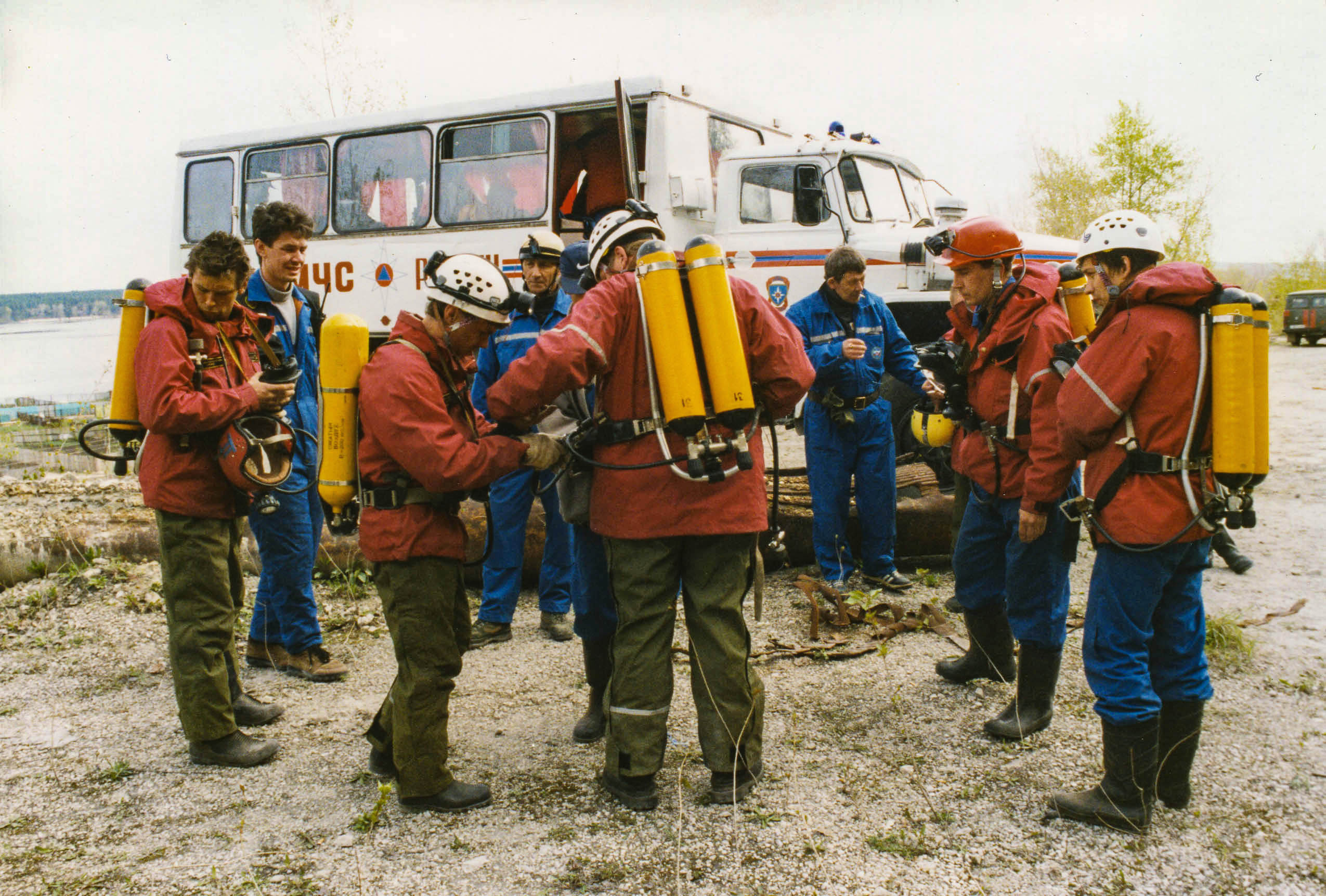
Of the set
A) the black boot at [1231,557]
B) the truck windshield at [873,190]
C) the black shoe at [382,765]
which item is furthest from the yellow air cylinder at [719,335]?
the truck windshield at [873,190]

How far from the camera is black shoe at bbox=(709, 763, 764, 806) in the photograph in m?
2.91

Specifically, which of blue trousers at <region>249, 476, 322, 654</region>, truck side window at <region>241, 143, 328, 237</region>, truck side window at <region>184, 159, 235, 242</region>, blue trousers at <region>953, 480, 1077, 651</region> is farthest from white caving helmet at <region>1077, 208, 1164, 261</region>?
truck side window at <region>184, 159, 235, 242</region>

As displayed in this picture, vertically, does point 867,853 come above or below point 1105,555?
below

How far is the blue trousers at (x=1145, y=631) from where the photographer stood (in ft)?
8.77

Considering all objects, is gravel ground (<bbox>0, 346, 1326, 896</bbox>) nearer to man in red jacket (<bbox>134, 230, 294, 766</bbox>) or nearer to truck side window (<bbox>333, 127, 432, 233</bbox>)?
man in red jacket (<bbox>134, 230, 294, 766</bbox>)

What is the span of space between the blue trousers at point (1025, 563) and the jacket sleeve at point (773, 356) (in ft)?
3.28

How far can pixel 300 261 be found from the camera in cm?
415

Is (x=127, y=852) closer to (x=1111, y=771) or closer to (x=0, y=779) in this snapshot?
(x=0, y=779)

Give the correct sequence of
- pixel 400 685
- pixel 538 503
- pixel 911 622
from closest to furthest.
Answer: pixel 400 685 → pixel 911 622 → pixel 538 503

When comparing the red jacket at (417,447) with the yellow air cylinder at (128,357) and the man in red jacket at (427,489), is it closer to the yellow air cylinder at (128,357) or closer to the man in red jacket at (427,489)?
the man in red jacket at (427,489)

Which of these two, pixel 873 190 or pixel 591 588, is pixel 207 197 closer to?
pixel 873 190

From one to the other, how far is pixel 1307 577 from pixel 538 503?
4.39 m

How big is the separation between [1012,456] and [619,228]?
66.9 inches

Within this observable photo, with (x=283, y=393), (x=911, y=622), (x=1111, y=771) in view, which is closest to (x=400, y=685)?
(x=283, y=393)
